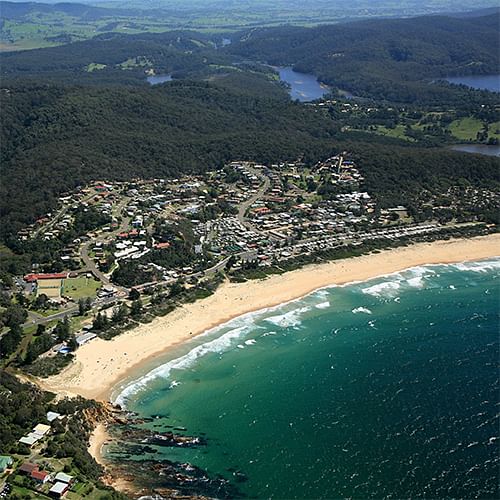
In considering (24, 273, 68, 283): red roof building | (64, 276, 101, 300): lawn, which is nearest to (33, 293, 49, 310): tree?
(64, 276, 101, 300): lawn

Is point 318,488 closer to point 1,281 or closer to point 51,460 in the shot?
point 51,460

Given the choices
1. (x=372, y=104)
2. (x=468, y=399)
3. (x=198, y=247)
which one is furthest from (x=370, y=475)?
(x=372, y=104)

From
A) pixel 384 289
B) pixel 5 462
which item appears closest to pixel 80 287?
pixel 5 462

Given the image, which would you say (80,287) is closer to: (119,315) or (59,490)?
(119,315)

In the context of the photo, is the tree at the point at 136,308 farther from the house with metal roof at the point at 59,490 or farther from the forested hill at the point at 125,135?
the forested hill at the point at 125,135

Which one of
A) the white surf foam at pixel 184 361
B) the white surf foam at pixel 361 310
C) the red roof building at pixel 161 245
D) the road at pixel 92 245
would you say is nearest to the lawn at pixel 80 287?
the road at pixel 92 245

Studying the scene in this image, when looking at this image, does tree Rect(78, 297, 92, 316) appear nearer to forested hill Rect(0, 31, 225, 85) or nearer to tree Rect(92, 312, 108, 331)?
tree Rect(92, 312, 108, 331)
